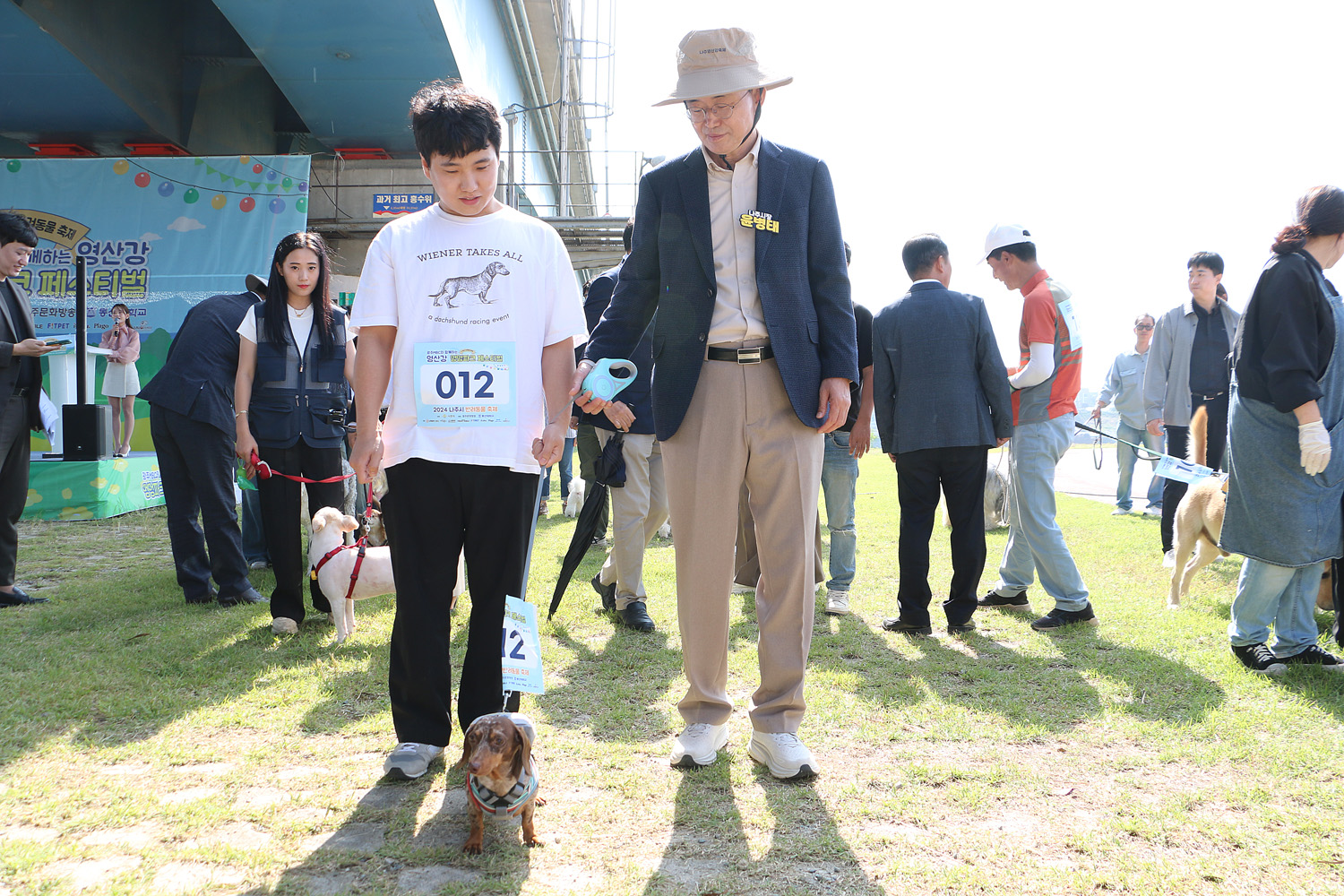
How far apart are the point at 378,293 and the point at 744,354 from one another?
1.15 meters

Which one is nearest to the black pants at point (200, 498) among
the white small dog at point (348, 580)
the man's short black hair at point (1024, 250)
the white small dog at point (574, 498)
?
the white small dog at point (348, 580)

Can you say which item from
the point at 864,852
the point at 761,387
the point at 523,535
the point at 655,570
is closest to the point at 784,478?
the point at 761,387

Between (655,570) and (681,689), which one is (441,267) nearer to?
(681,689)

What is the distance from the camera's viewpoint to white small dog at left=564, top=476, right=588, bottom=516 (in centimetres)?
886

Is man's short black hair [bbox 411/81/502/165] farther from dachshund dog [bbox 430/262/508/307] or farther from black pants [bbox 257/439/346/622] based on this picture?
black pants [bbox 257/439/346/622]

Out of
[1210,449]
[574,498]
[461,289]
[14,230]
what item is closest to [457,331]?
[461,289]

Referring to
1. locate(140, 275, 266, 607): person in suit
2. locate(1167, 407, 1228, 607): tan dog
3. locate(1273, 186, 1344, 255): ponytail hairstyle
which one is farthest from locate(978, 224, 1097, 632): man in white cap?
locate(140, 275, 266, 607): person in suit

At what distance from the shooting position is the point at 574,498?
8906 millimetres

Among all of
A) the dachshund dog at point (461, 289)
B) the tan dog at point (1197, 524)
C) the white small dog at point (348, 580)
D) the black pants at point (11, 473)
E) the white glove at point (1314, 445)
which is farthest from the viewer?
the black pants at point (11, 473)

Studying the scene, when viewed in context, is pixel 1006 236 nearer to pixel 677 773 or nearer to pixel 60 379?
pixel 677 773

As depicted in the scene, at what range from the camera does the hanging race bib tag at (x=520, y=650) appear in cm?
248

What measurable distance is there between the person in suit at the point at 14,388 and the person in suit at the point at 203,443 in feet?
2.36

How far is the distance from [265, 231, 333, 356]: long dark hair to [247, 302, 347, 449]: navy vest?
0.02 metres

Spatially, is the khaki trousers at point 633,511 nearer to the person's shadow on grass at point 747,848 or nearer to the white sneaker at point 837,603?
the white sneaker at point 837,603
